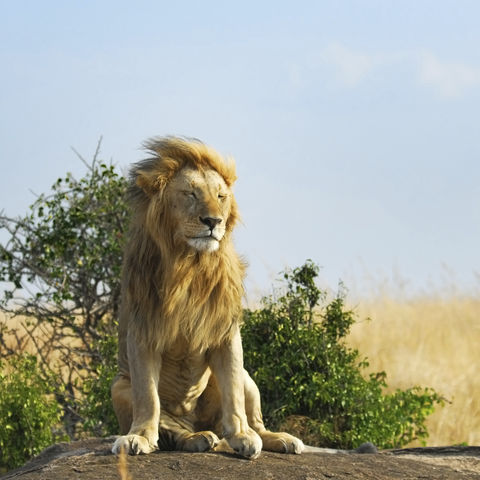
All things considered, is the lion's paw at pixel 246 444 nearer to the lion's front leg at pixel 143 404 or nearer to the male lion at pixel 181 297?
the male lion at pixel 181 297

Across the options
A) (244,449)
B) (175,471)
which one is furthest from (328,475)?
(175,471)

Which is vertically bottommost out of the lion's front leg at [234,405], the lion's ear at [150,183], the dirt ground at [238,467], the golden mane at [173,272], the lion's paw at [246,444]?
the dirt ground at [238,467]

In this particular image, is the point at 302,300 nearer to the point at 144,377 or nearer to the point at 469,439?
the point at 469,439

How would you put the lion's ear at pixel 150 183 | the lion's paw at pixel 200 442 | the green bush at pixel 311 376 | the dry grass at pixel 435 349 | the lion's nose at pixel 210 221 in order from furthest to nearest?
1. the dry grass at pixel 435 349
2. the green bush at pixel 311 376
3. the lion's paw at pixel 200 442
4. the lion's ear at pixel 150 183
5. the lion's nose at pixel 210 221

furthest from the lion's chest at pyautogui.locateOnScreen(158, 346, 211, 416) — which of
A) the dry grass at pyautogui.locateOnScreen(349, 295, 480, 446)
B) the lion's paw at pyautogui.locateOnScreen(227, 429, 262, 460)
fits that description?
the dry grass at pyautogui.locateOnScreen(349, 295, 480, 446)

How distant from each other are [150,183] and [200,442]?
57.5 inches

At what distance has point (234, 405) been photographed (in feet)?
15.4

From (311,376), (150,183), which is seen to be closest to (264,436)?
(150,183)

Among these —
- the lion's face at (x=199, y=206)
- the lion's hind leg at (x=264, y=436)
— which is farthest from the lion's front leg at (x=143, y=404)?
the lion's face at (x=199, y=206)

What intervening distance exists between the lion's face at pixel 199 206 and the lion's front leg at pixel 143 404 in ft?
2.31

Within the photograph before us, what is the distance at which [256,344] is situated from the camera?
26.3ft

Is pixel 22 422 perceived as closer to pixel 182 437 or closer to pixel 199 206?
pixel 182 437

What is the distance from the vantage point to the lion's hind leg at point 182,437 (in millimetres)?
4848

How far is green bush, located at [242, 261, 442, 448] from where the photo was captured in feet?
25.5
